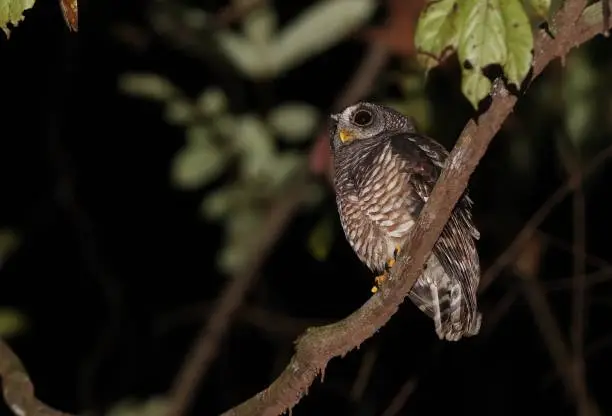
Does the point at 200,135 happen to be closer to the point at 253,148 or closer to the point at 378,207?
the point at 253,148

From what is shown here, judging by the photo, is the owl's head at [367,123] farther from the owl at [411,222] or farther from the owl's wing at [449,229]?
the owl's wing at [449,229]

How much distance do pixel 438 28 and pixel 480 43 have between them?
178 millimetres

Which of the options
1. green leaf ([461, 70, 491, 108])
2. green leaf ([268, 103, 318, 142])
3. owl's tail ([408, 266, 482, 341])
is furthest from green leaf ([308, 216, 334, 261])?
green leaf ([461, 70, 491, 108])

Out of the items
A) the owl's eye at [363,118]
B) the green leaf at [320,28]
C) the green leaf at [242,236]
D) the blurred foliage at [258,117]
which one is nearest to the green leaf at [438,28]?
the owl's eye at [363,118]

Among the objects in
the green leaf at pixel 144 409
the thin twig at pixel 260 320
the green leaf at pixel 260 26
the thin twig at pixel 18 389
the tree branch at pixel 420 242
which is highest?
the tree branch at pixel 420 242

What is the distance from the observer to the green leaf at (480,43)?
2664 mm

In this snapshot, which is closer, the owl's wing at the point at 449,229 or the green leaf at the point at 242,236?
the owl's wing at the point at 449,229

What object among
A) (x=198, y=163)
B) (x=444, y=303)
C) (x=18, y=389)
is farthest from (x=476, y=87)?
(x=198, y=163)

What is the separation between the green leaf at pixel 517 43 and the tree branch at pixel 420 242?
201 millimetres

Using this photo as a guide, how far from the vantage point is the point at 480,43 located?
2660 mm

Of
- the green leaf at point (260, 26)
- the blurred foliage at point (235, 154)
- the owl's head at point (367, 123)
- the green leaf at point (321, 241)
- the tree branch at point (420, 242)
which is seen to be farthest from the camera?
the green leaf at point (260, 26)

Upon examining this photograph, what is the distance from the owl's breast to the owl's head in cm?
35

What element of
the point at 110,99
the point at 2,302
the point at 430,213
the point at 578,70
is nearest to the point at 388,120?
the point at 578,70

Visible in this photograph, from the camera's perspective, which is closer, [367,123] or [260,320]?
[367,123]
